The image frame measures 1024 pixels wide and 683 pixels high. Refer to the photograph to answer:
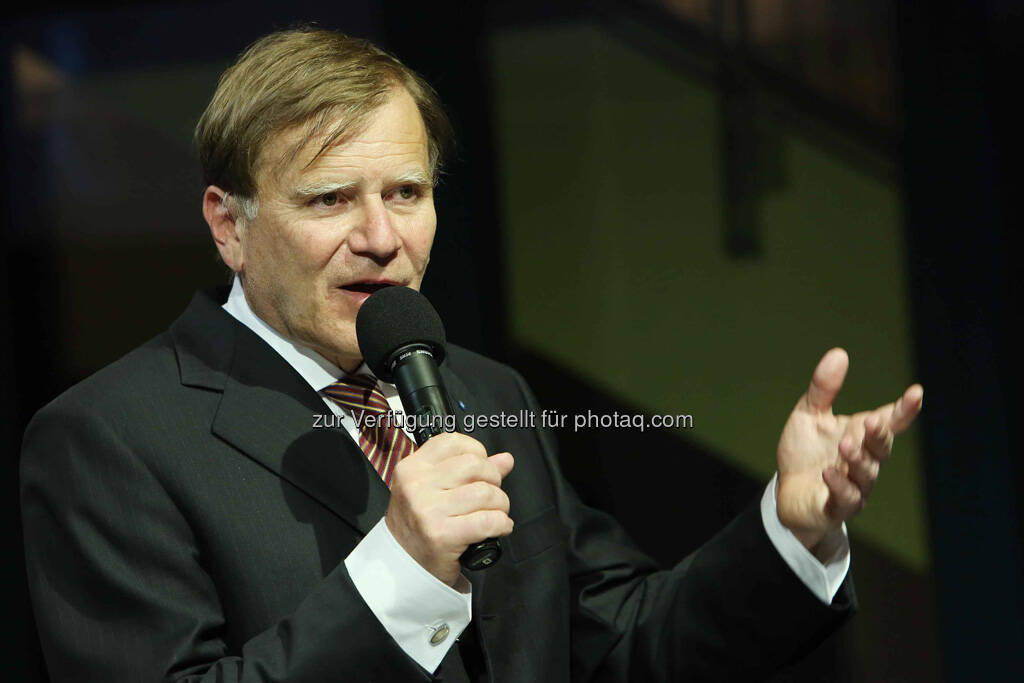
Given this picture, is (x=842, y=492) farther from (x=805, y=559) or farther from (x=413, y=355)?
(x=413, y=355)

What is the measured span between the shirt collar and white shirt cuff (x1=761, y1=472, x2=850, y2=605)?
1.98 feet

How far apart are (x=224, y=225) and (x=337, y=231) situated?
9.1 inches

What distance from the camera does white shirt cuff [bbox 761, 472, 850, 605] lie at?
5.24 feet

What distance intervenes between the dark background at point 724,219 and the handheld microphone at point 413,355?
0.92 m

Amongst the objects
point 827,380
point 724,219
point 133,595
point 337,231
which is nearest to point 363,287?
point 337,231

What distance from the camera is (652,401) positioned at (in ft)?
7.85

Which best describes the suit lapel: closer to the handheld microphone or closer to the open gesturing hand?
the handheld microphone

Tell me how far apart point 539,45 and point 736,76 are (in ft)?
1.33

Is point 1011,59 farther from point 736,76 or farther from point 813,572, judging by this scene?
point 813,572

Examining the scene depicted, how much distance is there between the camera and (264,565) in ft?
4.92

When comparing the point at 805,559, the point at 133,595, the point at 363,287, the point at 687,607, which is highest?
the point at 363,287

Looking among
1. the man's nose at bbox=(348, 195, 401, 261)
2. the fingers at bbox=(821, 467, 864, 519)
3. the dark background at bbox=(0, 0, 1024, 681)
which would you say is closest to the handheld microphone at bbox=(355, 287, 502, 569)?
the man's nose at bbox=(348, 195, 401, 261)

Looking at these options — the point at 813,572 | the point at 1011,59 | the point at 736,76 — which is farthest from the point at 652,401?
the point at 1011,59

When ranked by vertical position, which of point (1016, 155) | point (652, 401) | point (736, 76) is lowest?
point (652, 401)
